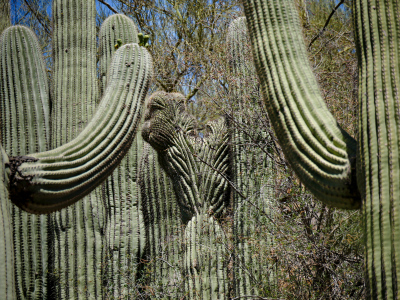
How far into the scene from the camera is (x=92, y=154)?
342cm

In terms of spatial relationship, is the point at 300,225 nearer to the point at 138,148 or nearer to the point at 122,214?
the point at 122,214

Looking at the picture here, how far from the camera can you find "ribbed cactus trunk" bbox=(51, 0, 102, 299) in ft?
19.8

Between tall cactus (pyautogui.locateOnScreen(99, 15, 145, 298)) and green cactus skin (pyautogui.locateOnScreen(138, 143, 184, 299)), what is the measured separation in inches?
6.8

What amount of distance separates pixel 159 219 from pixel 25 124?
7.25 ft

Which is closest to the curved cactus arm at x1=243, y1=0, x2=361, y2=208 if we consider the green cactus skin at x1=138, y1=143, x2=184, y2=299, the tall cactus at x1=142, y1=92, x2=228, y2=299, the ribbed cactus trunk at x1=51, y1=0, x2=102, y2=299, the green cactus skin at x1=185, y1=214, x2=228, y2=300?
the tall cactus at x1=142, y1=92, x2=228, y2=299

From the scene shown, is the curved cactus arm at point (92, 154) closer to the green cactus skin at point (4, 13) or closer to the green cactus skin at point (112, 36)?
the green cactus skin at point (112, 36)

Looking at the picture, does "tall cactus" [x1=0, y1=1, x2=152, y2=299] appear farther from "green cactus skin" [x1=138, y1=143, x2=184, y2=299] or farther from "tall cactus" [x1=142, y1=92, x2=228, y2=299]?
"tall cactus" [x1=142, y1=92, x2=228, y2=299]

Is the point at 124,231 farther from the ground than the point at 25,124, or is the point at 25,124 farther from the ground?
the point at 25,124

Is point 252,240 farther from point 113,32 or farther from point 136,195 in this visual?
point 113,32

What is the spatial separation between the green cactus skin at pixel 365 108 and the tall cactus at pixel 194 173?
2782 millimetres

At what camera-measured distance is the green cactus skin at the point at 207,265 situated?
5730mm

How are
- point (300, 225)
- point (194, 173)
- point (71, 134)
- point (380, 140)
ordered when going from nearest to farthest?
point (380, 140), point (300, 225), point (71, 134), point (194, 173)

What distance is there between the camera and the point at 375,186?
7.97 ft

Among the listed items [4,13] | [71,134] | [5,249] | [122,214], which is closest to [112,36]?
[71,134]
